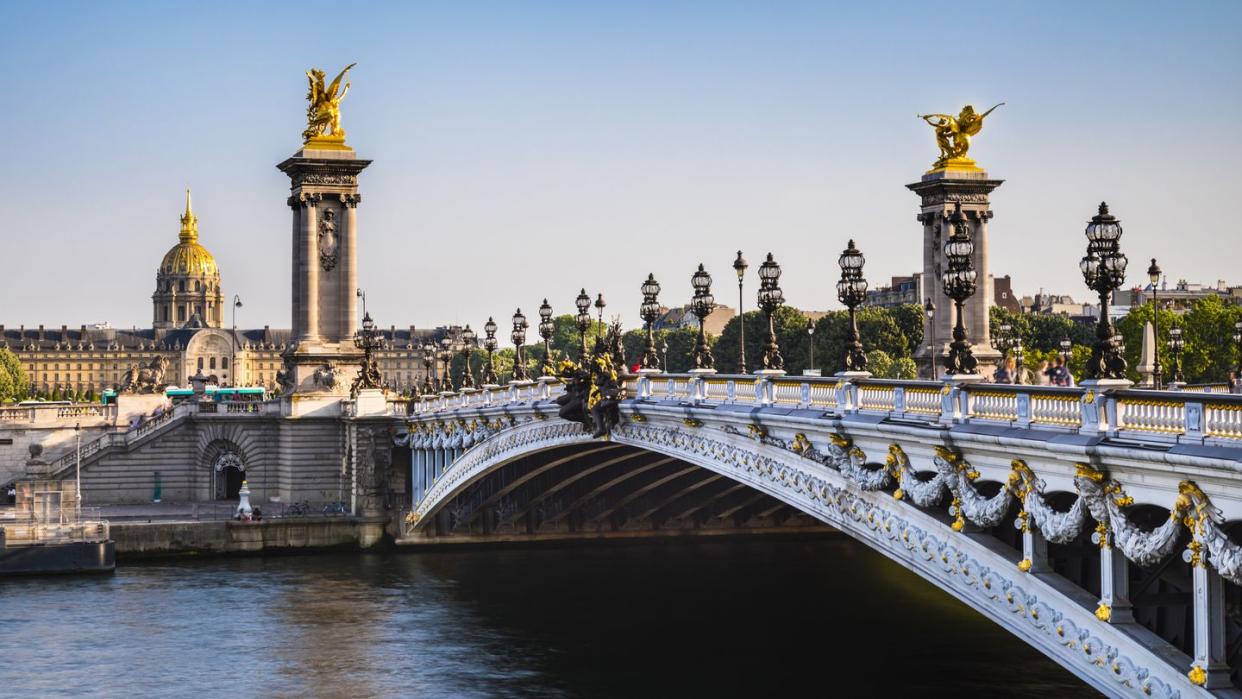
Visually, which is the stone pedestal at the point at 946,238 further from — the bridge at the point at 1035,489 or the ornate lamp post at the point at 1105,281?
the ornate lamp post at the point at 1105,281

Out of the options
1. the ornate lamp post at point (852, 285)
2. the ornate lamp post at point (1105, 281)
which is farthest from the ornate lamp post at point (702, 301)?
the ornate lamp post at point (1105, 281)

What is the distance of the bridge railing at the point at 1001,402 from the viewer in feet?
58.5

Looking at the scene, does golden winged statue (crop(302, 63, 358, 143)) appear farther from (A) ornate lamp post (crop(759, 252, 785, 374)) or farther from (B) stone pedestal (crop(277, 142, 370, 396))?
(A) ornate lamp post (crop(759, 252, 785, 374))

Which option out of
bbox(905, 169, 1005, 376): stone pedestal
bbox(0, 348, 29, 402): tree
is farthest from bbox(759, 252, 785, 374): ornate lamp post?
bbox(0, 348, 29, 402): tree

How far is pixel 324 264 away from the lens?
234 ft

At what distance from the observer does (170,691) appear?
123 ft

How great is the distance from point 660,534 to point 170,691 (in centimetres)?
2471

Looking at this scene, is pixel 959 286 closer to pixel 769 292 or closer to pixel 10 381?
pixel 769 292

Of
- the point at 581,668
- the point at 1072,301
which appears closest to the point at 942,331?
the point at 581,668

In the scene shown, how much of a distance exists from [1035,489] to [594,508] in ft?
131

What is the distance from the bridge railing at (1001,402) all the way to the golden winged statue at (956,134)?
90.9ft

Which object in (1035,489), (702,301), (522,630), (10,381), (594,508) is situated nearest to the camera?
(1035,489)

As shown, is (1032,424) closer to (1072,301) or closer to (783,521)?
(783,521)

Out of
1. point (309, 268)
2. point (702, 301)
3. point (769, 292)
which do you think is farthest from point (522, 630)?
point (309, 268)
